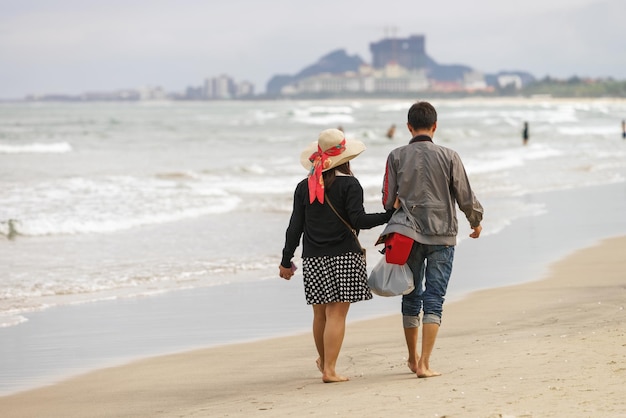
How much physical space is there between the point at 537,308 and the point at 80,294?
4229 millimetres

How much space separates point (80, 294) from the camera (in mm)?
9711

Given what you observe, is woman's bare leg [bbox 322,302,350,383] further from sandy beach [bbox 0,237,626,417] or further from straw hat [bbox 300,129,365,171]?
straw hat [bbox 300,129,365,171]

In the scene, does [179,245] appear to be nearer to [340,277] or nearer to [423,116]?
[340,277]

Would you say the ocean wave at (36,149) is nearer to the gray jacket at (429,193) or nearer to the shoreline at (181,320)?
the shoreline at (181,320)

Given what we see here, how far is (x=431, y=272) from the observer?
18.4 feet

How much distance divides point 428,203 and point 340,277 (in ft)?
2.12

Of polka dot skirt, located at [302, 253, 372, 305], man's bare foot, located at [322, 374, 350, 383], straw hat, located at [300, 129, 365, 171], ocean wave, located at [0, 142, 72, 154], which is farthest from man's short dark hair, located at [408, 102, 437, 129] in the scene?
ocean wave, located at [0, 142, 72, 154]

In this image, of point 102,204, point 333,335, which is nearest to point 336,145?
point 333,335

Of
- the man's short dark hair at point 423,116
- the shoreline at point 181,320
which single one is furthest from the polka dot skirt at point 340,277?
the shoreline at point 181,320

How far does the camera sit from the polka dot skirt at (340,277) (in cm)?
572

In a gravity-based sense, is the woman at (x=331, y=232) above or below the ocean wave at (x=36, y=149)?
above

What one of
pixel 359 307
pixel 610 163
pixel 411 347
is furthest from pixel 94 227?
pixel 610 163

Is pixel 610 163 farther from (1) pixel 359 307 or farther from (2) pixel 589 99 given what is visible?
(2) pixel 589 99

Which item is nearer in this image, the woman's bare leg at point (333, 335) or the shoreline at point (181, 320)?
the woman's bare leg at point (333, 335)
